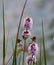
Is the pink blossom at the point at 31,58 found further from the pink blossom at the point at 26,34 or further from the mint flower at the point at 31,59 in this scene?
the pink blossom at the point at 26,34

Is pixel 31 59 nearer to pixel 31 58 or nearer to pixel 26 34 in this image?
pixel 31 58

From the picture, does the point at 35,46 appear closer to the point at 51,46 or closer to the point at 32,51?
the point at 32,51

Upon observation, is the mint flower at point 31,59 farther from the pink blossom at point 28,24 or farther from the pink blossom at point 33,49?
the pink blossom at point 28,24

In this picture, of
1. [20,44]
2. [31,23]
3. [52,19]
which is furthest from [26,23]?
[52,19]

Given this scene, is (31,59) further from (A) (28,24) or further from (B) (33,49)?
(A) (28,24)

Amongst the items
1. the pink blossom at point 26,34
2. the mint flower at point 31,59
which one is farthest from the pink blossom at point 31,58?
→ the pink blossom at point 26,34

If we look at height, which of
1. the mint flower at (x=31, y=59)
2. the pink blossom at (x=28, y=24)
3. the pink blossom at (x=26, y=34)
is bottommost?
the mint flower at (x=31, y=59)

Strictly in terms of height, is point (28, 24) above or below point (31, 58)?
above

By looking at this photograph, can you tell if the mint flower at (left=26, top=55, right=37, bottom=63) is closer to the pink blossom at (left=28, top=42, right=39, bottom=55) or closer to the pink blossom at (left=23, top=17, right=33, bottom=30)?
the pink blossom at (left=28, top=42, right=39, bottom=55)

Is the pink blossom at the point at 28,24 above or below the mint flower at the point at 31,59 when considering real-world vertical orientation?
above

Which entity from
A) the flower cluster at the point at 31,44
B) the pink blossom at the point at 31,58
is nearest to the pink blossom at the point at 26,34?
the flower cluster at the point at 31,44

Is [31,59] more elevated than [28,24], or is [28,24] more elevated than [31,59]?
[28,24]

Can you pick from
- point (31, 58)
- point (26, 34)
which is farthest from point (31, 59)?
point (26, 34)
